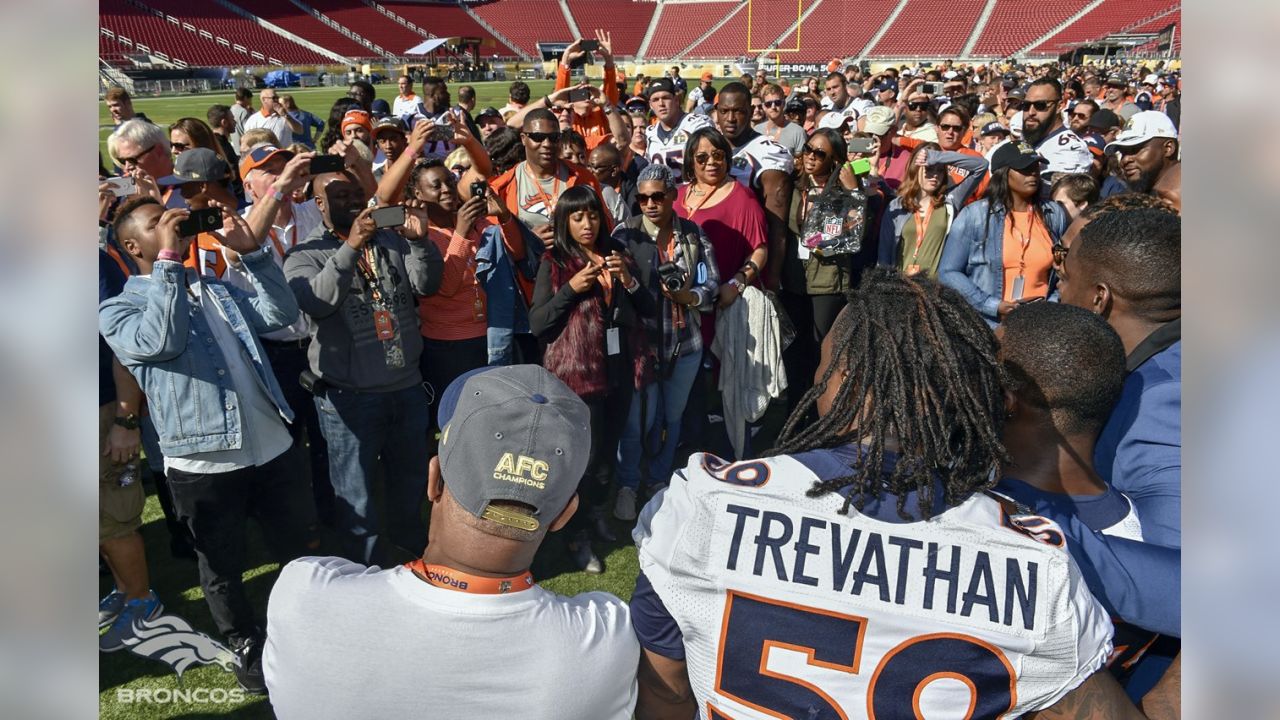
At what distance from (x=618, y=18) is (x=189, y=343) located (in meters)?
58.3

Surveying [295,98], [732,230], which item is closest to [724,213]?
[732,230]

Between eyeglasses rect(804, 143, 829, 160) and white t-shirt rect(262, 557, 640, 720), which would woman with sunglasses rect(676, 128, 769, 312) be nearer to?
eyeglasses rect(804, 143, 829, 160)

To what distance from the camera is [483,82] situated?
4047 cm

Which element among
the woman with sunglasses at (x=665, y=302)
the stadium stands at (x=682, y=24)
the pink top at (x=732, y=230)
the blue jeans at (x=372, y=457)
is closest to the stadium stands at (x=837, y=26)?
the stadium stands at (x=682, y=24)

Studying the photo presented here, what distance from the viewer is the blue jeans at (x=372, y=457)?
10.9 feet

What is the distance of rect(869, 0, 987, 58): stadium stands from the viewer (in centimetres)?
4564

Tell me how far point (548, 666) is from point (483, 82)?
42.2 m

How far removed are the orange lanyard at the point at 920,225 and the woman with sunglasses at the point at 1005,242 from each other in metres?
0.44

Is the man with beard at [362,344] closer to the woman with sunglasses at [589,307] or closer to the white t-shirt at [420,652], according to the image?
the woman with sunglasses at [589,307]

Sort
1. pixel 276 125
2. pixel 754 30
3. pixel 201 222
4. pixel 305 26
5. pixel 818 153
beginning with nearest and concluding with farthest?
pixel 201 222 → pixel 818 153 → pixel 276 125 → pixel 305 26 → pixel 754 30

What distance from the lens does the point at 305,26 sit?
4812 centimetres

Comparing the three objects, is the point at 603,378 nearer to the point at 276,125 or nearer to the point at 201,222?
the point at 201,222

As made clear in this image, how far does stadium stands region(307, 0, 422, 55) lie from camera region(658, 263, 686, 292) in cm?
4992

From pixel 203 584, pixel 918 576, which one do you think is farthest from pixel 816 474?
pixel 203 584
